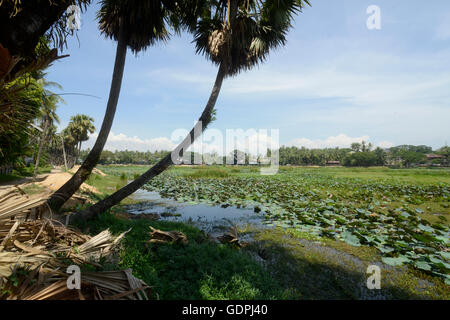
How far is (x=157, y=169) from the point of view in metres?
5.19

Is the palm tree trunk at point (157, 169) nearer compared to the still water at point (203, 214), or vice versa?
the palm tree trunk at point (157, 169)

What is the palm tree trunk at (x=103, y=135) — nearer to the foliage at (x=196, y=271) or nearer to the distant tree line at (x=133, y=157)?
the foliage at (x=196, y=271)

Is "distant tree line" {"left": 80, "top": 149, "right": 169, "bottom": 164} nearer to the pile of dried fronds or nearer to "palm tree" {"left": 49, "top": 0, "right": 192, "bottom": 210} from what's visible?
"palm tree" {"left": 49, "top": 0, "right": 192, "bottom": 210}

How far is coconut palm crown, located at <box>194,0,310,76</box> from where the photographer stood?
18.6ft

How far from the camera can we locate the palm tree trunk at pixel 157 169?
5176mm

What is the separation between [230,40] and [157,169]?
12.7 ft

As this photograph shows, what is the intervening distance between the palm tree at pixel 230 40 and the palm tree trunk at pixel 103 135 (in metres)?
0.73

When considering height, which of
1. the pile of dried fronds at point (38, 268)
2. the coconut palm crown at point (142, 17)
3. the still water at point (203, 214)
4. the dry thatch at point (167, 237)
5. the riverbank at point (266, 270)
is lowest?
the still water at point (203, 214)

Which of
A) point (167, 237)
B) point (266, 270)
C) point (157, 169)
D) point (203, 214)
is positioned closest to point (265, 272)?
point (266, 270)

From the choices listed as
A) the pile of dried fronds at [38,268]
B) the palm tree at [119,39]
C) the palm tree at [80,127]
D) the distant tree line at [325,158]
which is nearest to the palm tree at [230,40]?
the palm tree at [119,39]

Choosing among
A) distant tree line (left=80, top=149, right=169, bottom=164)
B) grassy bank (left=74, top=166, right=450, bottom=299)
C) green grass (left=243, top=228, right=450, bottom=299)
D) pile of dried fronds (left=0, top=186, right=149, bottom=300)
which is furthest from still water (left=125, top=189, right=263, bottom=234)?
distant tree line (left=80, top=149, right=169, bottom=164)

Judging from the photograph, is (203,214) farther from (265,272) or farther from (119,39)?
(119,39)

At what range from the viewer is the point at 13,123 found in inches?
92.3

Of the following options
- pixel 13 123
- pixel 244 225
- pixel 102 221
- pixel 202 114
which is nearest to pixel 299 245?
pixel 244 225
